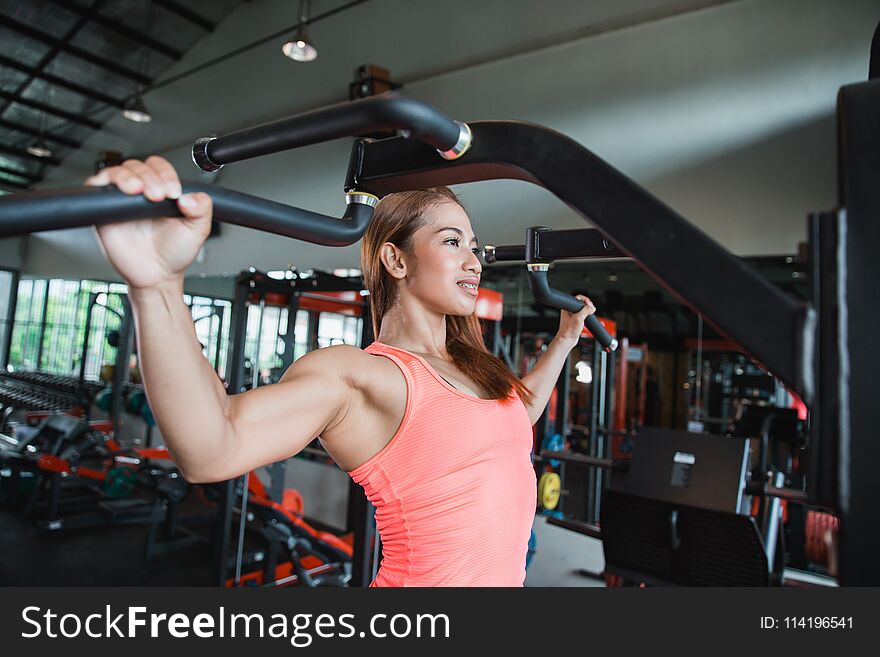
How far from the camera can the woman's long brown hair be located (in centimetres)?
108

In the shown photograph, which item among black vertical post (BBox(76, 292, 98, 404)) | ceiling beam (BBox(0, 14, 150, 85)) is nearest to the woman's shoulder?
black vertical post (BBox(76, 292, 98, 404))

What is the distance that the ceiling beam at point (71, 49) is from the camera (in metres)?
7.40

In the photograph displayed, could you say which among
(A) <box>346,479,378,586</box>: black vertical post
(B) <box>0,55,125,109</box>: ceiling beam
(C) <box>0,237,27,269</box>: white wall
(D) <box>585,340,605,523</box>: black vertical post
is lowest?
(A) <box>346,479,378,586</box>: black vertical post

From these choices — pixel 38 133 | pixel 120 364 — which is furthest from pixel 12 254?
pixel 120 364

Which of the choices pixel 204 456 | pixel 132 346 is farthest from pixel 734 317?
pixel 132 346

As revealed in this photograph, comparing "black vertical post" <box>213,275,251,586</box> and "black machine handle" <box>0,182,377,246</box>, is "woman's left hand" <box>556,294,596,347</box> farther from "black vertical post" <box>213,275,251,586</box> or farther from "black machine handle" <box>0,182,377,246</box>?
"black vertical post" <box>213,275,251,586</box>

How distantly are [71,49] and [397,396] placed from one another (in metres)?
9.43

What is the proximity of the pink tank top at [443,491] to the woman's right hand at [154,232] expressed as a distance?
0.45 m

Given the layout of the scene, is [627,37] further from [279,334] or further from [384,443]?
[384,443]

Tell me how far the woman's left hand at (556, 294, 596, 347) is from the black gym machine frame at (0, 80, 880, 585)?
0.74m

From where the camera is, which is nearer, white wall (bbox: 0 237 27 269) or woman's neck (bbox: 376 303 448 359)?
woman's neck (bbox: 376 303 448 359)

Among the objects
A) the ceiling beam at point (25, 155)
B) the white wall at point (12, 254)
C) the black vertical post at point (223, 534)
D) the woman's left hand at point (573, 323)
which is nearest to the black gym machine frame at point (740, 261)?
the woman's left hand at point (573, 323)

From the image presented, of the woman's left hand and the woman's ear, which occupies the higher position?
the woman's ear

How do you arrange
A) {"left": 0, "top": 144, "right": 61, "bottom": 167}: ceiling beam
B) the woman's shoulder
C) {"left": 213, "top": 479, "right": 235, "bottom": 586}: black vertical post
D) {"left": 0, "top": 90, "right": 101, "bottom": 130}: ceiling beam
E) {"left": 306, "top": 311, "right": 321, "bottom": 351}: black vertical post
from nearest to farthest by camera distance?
the woman's shoulder → {"left": 213, "top": 479, "right": 235, "bottom": 586}: black vertical post → {"left": 306, "top": 311, "right": 321, "bottom": 351}: black vertical post → {"left": 0, "top": 90, "right": 101, "bottom": 130}: ceiling beam → {"left": 0, "top": 144, "right": 61, "bottom": 167}: ceiling beam
